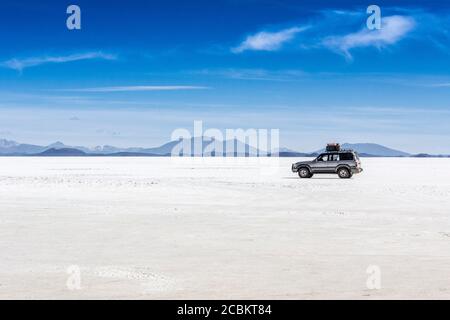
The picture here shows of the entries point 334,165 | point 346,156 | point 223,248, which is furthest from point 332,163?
point 223,248

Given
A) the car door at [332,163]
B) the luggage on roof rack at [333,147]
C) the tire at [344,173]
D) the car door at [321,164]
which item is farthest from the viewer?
the luggage on roof rack at [333,147]

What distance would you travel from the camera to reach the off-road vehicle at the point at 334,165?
131 feet

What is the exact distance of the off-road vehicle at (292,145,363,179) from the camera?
3981 cm

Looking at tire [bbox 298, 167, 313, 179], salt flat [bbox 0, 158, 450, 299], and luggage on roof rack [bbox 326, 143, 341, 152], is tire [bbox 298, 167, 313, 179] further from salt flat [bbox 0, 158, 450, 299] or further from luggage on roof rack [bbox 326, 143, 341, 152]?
salt flat [bbox 0, 158, 450, 299]

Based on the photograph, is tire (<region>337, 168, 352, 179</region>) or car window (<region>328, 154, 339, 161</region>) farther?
car window (<region>328, 154, 339, 161</region>)

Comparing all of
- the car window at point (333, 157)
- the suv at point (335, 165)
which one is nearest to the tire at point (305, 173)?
the suv at point (335, 165)

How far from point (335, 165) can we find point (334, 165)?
2.7 inches

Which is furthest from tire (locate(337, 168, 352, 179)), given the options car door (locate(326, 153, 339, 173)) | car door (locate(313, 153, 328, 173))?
car door (locate(313, 153, 328, 173))

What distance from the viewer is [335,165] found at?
132 feet

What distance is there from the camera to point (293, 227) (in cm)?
1516

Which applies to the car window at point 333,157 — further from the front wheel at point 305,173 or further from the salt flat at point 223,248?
the salt flat at point 223,248

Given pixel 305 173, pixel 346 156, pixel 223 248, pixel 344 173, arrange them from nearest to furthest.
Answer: pixel 223 248
pixel 344 173
pixel 346 156
pixel 305 173

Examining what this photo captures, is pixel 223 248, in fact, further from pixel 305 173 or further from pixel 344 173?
pixel 305 173
